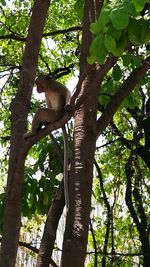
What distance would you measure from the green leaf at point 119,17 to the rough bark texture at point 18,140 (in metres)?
1.57

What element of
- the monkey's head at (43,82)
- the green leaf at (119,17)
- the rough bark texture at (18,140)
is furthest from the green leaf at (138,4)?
the monkey's head at (43,82)

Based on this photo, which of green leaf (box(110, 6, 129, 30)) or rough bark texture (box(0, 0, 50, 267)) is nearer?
green leaf (box(110, 6, 129, 30))

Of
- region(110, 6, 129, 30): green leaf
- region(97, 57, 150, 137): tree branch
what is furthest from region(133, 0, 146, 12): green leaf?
region(97, 57, 150, 137): tree branch

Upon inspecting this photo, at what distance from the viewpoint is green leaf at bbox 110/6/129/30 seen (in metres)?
2.21

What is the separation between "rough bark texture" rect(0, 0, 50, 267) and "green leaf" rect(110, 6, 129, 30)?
1.57 m

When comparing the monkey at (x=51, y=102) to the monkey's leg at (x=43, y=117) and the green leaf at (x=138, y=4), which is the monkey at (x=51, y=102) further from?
the green leaf at (x=138, y=4)

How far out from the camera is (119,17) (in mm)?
2213

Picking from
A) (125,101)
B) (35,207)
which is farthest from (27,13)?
(125,101)

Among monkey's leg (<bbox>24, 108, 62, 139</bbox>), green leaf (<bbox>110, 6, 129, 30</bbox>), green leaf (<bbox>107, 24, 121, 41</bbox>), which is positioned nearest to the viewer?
green leaf (<bbox>110, 6, 129, 30</bbox>)

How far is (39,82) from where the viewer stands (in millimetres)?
5578

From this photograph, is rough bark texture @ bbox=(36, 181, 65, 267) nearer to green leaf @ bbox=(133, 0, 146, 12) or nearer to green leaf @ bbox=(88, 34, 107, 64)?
green leaf @ bbox=(88, 34, 107, 64)

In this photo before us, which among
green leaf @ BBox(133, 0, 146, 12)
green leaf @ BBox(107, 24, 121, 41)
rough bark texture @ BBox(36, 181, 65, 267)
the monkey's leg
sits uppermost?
the monkey's leg

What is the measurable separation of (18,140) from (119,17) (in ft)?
5.96

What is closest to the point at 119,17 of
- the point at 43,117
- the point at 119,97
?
the point at 119,97
